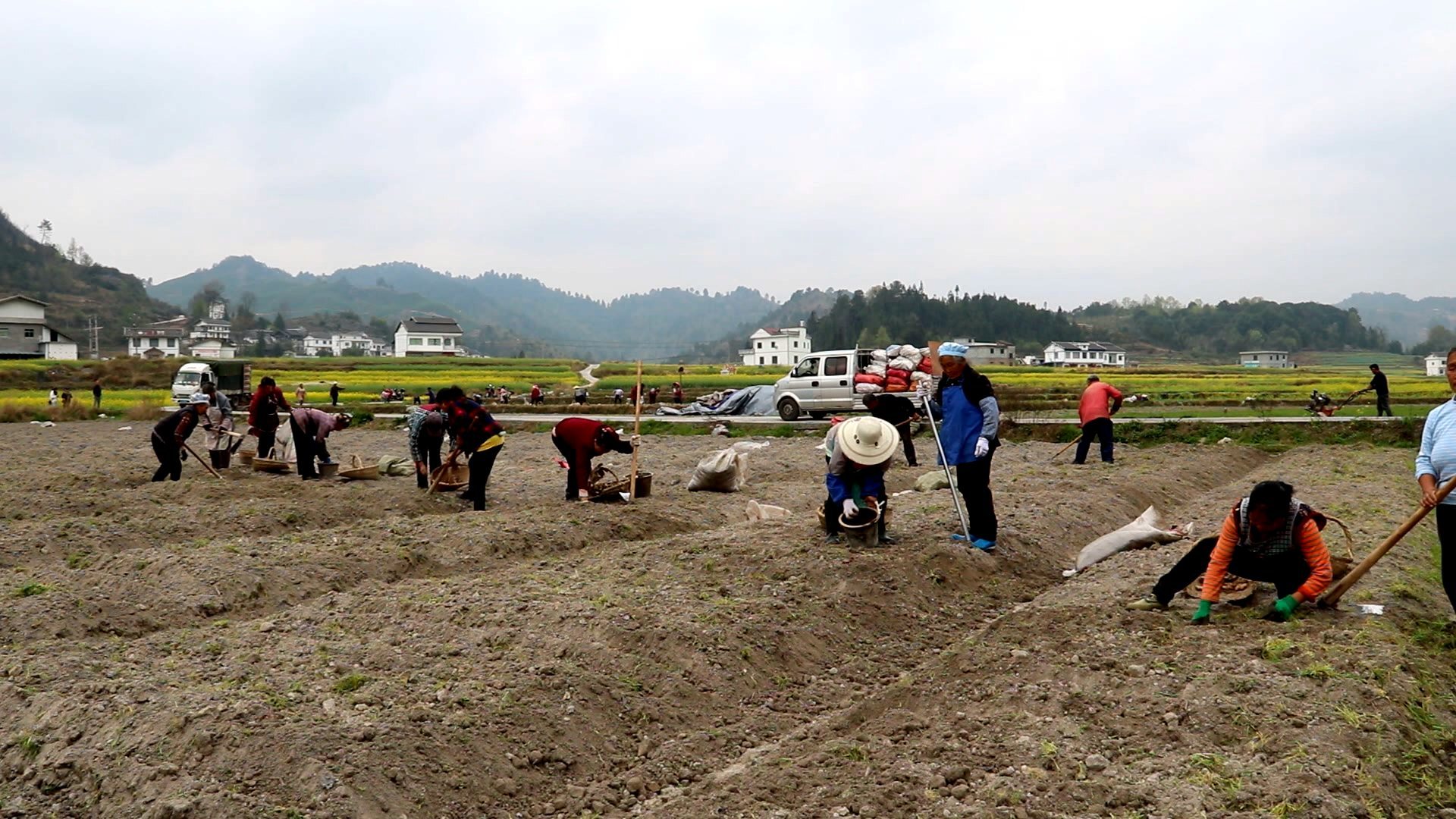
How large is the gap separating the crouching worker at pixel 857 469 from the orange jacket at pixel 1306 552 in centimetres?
274

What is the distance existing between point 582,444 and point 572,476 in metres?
0.54

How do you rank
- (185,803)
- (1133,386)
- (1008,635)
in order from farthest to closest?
(1133,386)
(1008,635)
(185,803)

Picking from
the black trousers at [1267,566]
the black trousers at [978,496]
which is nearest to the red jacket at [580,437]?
the black trousers at [978,496]

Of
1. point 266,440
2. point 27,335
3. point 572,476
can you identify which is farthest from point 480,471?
point 27,335

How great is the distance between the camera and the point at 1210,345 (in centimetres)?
11938

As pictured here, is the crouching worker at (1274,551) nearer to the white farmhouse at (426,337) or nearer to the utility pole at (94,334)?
the utility pole at (94,334)

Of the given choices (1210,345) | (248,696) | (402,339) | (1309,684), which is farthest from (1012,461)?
(1210,345)

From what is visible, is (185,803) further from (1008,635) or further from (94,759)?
(1008,635)

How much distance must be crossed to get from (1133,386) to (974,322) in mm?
59088

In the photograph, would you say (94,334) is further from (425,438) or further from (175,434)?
(425,438)

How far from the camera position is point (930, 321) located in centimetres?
10138

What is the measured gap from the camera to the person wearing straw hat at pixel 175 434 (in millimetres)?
14727

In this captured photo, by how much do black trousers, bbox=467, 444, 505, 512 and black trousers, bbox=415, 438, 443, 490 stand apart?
1.24 metres

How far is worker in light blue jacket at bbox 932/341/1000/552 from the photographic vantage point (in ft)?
29.9
